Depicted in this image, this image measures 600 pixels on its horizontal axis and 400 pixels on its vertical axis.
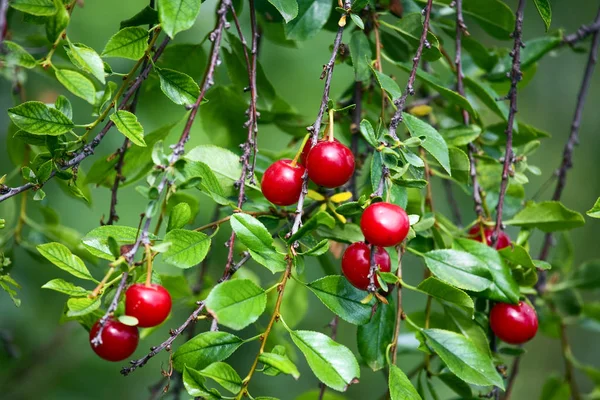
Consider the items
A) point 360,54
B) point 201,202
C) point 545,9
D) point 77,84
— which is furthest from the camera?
point 201,202

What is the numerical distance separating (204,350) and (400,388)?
0.82ft

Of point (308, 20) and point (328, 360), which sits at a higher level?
point (308, 20)

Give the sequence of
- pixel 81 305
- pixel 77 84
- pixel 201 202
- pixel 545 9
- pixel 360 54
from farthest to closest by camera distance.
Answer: pixel 201 202, pixel 360 54, pixel 545 9, pixel 77 84, pixel 81 305

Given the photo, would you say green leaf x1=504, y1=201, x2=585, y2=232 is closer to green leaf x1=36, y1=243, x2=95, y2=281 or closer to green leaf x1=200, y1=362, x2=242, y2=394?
green leaf x1=200, y1=362, x2=242, y2=394

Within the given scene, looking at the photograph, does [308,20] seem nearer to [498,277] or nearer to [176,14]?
[176,14]

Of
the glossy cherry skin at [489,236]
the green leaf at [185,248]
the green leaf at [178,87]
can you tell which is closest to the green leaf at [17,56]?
the green leaf at [178,87]

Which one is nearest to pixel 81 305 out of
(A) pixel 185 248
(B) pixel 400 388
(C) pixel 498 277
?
(A) pixel 185 248

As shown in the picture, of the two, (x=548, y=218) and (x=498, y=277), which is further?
(x=548, y=218)

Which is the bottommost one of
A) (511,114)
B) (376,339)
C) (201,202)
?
(201,202)

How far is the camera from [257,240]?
77cm

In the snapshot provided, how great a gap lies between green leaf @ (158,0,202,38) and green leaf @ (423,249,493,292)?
44 centimetres

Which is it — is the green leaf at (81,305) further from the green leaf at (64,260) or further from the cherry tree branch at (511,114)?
the cherry tree branch at (511,114)

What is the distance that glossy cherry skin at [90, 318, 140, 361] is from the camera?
0.78 m

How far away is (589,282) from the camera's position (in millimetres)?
1539
